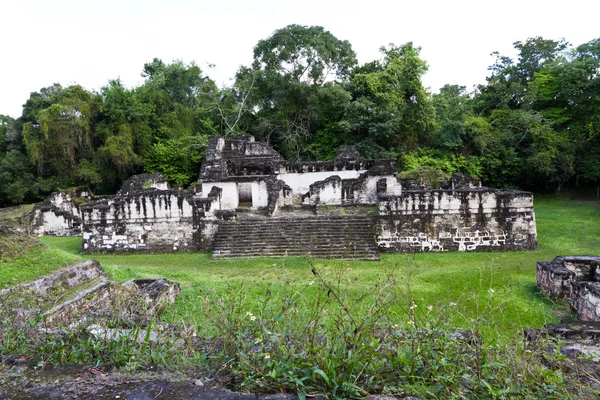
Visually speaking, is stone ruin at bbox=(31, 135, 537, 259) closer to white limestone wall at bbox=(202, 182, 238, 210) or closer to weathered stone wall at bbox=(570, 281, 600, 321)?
white limestone wall at bbox=(202, 182, 238, 210)

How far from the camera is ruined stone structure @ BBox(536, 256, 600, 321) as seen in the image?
5398mm

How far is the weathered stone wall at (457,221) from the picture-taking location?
34.1 feet

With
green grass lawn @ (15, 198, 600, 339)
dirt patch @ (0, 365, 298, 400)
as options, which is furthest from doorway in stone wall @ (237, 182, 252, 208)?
dirt patch @ (0, 365, 298, 400)

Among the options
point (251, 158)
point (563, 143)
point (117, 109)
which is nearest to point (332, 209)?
point (251, 158)

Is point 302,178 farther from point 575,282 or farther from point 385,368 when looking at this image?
point 385,368

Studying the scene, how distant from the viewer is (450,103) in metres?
23.7

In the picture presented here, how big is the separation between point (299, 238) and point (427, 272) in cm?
410

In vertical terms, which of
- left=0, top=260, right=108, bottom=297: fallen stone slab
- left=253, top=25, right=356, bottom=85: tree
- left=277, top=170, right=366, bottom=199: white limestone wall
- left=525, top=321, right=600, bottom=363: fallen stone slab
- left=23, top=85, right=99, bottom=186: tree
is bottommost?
left=525, top=321, right=600, bottom=363: fallen stone slab

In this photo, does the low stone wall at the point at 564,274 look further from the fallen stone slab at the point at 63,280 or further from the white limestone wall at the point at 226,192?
the white limestone wall at the point at 226,192

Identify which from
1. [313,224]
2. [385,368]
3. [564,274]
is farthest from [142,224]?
[564,274]

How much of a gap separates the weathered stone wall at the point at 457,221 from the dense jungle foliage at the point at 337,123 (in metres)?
8.38

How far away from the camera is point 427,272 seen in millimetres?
8453

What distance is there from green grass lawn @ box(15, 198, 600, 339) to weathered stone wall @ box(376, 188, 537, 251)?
1.41ft

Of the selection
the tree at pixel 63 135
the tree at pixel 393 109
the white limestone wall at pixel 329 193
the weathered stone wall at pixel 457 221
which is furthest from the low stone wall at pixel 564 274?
the tree at pixel 63 135
